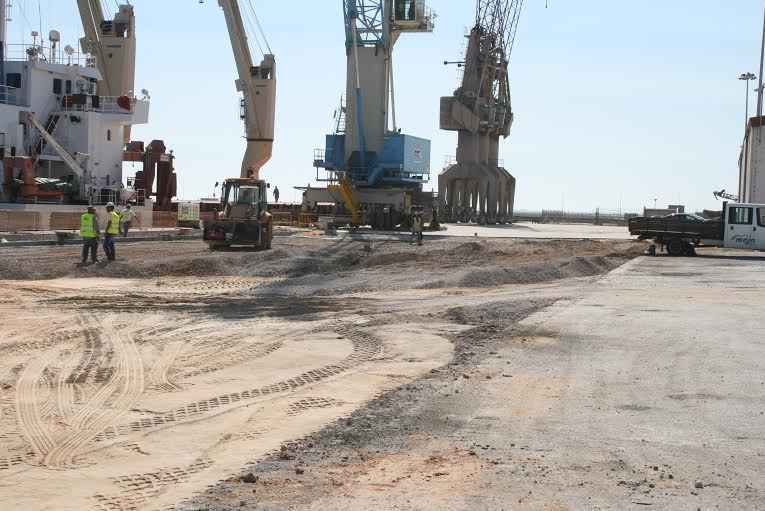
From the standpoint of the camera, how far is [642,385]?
11.0 meters

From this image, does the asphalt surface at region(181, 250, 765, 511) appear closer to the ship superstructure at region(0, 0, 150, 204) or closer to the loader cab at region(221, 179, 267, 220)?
the loader cab at region(221, 179, 267, 220)

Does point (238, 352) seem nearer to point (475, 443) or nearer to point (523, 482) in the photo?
point (475, 443)

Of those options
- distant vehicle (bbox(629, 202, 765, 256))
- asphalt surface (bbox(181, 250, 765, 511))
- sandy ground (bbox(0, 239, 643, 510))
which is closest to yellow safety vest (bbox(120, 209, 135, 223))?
sandy ground (bbox(0, 239, 643, 510))

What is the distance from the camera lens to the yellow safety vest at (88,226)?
25.2 m

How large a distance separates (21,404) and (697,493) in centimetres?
642

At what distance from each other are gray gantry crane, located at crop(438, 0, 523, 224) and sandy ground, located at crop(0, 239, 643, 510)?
5388 cm

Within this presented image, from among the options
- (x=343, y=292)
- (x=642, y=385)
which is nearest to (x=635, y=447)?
(x=642, y=385)

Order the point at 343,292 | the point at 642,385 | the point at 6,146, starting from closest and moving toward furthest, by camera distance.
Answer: the point at 642,385
the point at 343,292
the point at 6,146

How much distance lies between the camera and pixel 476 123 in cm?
8088

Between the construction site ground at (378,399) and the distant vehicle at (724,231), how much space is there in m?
15.1

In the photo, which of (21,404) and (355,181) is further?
(355,181)

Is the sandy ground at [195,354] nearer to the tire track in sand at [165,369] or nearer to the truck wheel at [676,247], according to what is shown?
the tire track in sand at [165,369]

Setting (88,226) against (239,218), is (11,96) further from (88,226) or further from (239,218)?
(88,226)

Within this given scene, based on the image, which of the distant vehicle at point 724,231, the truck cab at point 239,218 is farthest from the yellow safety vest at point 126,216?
the distant vehicle at point 724,231
